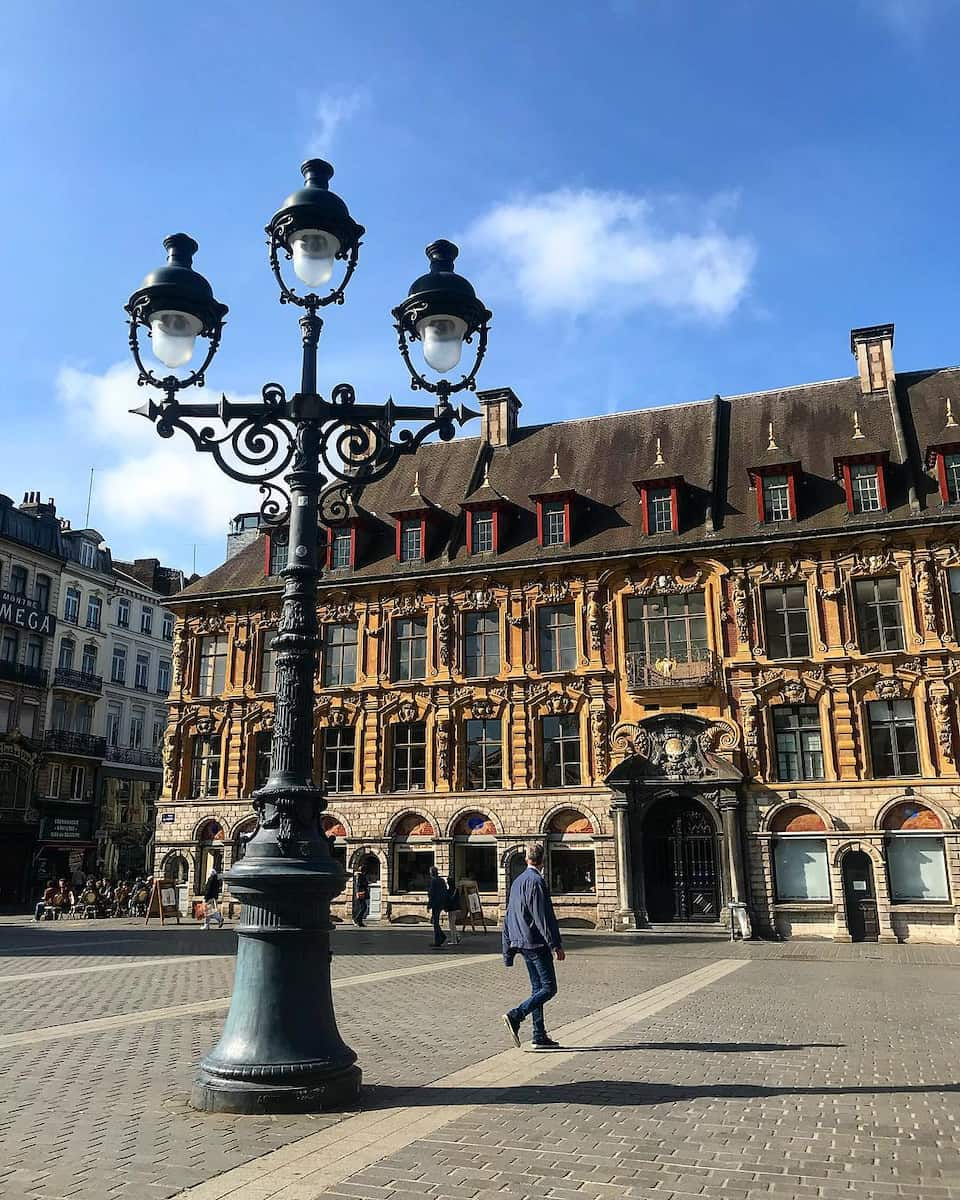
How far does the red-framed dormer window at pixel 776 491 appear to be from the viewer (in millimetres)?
30688

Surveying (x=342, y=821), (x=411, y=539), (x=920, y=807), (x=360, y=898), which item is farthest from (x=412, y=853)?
(x=920, y=807)

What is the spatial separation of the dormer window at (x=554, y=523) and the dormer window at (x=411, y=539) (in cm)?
447

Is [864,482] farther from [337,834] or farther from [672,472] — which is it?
[337,834]

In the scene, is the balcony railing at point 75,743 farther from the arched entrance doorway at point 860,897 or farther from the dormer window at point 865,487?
the dormer window at point 865,487

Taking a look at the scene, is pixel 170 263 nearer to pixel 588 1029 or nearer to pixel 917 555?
pixel 588 1029

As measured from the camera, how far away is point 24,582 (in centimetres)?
4794

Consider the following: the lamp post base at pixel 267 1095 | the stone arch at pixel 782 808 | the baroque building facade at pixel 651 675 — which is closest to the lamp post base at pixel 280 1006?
the lamp post base at pixel 267 1095

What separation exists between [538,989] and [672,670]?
21.5 m

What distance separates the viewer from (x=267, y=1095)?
6.62 meters

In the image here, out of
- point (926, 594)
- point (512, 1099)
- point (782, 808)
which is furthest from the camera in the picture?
point (782, 808)

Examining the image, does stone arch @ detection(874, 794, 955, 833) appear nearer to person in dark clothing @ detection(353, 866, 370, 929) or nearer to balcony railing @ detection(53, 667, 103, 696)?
person in dark clothing @ detection(353, 866, 370, 929)

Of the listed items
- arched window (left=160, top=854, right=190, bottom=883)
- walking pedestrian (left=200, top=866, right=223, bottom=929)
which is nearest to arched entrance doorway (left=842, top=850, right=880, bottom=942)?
walking pedestrian (left=200, top=866, right=223, bottom=929)

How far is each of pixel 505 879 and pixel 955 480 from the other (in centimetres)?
1785

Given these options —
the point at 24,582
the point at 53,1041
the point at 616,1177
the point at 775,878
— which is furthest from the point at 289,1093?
the point at 24,582
